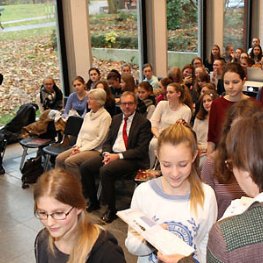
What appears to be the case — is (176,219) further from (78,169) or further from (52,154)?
(52,154)

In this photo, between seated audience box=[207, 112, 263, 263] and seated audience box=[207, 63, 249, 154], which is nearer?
seated audience box=[207, 112, 263, 263]

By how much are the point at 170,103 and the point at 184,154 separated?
2916 millimetres

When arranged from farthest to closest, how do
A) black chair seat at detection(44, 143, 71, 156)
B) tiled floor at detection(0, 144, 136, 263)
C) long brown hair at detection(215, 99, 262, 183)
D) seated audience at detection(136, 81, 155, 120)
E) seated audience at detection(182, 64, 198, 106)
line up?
seated audience at detection(182, 64, 198, 106)
seated audience at detection(136, 81, 155, 120)
black chair seat at detection(44, 143, 71, 156)
tiled floor at detection(0, 144, 136, 263)
long brown hair at detection(215, 99, 262, 183)

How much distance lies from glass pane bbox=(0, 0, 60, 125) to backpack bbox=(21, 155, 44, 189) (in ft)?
7.06

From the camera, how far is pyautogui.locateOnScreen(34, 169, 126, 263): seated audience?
1585 mm

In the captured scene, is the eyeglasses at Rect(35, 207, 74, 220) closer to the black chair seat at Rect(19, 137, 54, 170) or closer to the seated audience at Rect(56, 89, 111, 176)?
the seated audience at Rect(56, 89, 111, 176)

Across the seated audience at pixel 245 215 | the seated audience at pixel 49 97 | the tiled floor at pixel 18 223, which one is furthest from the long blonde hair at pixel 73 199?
the seated audience at pixel 49 97

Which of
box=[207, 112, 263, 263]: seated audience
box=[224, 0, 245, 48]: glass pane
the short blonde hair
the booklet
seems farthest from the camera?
box=[224, 0, 245, 48]: glass pane

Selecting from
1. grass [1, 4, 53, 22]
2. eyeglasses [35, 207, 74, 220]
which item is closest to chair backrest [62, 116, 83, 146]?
grass [1, 4, 53, 22]

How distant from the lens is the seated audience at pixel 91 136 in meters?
4.60

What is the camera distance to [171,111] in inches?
188

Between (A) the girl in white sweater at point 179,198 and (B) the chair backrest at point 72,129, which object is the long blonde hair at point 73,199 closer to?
(A) the girl in white sweater at point 179,198

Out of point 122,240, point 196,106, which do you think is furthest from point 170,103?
point 122,240

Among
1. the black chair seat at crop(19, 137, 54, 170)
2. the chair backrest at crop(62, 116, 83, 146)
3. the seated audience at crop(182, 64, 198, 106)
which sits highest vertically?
the seated audience at crop(182, 64, 198, 106)
